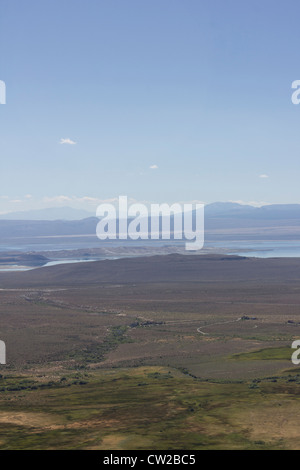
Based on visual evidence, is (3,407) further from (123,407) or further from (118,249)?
(118,249)

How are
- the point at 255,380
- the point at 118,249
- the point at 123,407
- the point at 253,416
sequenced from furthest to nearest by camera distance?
the point at 118,249
the point at 255,380
the point at 123,407
the point at 253,416

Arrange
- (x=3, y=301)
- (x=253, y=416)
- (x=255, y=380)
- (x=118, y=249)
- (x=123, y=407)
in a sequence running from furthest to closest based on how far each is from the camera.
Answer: (x=118, y=249) < (x=3, y=301) < (x=255, y=380) < (x=123, y=407) < (x=253, y=416)

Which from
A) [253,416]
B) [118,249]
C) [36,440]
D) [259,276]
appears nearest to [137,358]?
[253,416]
